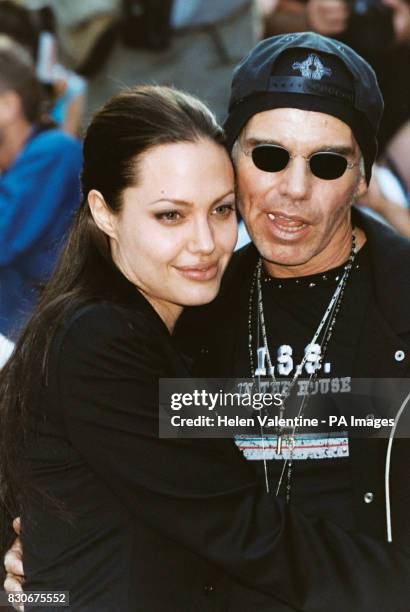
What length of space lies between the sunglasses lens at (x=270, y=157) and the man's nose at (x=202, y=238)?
1.06ft

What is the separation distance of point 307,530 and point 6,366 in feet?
3.07

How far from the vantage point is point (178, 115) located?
2.51 m

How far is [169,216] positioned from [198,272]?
0.61 feet

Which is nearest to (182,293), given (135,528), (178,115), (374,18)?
(178,115)

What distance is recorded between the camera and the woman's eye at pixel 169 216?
2496 mm

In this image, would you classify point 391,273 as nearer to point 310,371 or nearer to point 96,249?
point 310,371

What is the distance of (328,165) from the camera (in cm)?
273

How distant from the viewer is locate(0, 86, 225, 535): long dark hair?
2396 mm

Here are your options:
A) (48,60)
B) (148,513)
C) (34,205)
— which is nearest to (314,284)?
(148,513)

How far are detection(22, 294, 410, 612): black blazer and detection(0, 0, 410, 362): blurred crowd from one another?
68.7 inches

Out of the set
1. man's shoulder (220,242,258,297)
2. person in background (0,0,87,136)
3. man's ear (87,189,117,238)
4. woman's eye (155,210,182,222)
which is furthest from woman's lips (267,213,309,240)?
person in background (0,0,87,136)

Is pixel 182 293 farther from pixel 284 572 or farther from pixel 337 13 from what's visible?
pixel 337 13

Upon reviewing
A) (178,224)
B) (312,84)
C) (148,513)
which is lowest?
(148,513)

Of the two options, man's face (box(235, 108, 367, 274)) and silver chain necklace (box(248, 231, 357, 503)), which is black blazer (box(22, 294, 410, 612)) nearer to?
silver chain necklace (box(248, 231, 357, 503))
